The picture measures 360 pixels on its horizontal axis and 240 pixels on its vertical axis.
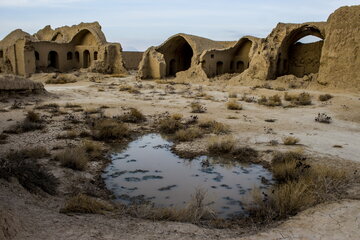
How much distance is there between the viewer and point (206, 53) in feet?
82.5

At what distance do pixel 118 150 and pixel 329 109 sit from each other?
952 cm

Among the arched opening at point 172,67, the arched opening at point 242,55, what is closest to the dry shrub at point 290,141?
the arched opening at point 242,55

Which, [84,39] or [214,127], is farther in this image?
[84,39]

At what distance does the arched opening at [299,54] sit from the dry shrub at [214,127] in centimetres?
1356

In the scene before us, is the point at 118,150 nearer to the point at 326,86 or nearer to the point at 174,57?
the point at 326,86

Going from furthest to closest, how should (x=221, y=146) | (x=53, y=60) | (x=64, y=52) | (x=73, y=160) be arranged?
(x=53, y=60)
(x=64, y=52)
(x=221, y=146)
(x=73, y=160)

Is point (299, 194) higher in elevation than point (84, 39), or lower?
lower

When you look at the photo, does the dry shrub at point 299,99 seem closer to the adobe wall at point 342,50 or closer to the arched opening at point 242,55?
the adobe wall at point 342,50

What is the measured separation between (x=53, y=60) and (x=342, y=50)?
2780 cm

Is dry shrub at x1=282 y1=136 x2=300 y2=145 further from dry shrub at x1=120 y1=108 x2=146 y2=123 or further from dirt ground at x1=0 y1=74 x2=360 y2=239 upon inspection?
dry shrub at x1=120 y1=108 x2=146 y2=123

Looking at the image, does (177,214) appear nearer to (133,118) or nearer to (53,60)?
(133,118)

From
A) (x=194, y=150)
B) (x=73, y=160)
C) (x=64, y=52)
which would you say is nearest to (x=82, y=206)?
(x=73, y=160)

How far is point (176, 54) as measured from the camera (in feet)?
101

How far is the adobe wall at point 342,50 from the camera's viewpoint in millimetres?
16406
